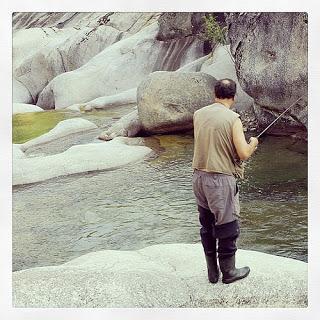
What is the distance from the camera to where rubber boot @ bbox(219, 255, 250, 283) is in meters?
5.68

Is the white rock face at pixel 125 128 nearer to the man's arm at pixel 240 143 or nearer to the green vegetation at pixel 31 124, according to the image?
the green vegetation at pixel 31 124

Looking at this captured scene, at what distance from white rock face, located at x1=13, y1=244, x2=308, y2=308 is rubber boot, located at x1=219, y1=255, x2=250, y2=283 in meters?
0.06

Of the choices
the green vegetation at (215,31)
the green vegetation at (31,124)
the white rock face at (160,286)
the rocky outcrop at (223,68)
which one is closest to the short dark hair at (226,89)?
the white rock face at (160,286)

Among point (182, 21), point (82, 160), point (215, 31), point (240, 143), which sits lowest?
point (82, 160)

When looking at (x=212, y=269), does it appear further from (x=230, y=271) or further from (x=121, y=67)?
(x=121, y=67)

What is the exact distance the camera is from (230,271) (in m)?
5.74

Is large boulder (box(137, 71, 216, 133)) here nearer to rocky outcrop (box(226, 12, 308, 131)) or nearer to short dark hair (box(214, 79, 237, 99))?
rocky outcrop (box(226, 12, 308, 131))

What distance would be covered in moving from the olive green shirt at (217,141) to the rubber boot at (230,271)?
80 cm

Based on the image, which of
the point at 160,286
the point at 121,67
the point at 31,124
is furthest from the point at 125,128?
the point at 160,286

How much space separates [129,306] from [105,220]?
6.79ft

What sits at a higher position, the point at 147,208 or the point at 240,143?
the point at 240,143

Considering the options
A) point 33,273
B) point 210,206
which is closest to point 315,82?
point 210,206

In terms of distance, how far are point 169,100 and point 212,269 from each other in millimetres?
6311
